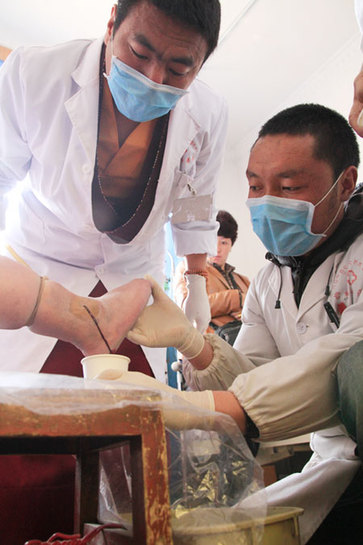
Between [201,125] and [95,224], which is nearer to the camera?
[95,224]

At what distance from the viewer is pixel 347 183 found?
123cm

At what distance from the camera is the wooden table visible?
0.44 metres

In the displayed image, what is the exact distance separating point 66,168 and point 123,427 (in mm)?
937

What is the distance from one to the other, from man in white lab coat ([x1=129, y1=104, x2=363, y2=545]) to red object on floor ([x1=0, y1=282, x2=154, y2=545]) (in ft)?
1.17

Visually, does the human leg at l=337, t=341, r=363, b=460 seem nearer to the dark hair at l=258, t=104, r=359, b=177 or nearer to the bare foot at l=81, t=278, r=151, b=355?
the bare foot at l=81, t=278, r=151, b=355

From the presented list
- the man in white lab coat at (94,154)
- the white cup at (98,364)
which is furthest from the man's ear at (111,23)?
the white cup at (98,364)

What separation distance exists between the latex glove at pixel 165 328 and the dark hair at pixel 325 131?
0.55 m

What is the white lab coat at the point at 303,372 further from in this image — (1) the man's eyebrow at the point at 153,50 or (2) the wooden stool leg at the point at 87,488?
(1) the man's eyebrow at the point at 153,50

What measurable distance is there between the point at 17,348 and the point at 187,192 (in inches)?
27.9

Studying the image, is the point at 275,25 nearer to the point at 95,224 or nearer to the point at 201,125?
the point at 201,125

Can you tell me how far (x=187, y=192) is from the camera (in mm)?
1493

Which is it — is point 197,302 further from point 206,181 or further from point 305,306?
point 305,306

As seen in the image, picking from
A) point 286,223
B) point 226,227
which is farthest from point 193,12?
point 226,227

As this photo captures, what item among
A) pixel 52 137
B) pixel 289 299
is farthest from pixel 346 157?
pixel 52 137
